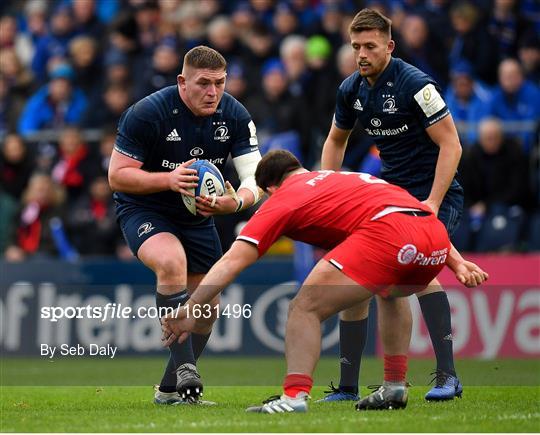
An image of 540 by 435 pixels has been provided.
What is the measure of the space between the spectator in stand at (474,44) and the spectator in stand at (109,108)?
475 cm

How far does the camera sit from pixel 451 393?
9.27 metres

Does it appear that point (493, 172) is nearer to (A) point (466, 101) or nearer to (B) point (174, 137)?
(A) point (466, 101)

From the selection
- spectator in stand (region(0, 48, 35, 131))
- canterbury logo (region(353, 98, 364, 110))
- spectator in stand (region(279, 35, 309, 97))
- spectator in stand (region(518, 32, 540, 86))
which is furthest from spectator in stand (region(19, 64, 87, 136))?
canterbury logo (region(353, 98, 364, 110))

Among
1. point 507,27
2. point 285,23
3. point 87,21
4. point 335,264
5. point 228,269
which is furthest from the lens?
point 87,21

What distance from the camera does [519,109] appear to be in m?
16.3

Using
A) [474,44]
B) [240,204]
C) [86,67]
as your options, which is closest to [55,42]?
[86,67]

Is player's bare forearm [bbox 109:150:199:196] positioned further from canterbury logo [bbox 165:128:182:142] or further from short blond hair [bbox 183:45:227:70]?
short blond hair [bbox 183:45:227:70]

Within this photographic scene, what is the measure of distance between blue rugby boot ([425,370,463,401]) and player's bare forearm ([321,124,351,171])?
1901mm

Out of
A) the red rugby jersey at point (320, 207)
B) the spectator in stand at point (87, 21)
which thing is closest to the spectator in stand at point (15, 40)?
the spectator in stand at point (87, 21)

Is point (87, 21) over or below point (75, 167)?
over

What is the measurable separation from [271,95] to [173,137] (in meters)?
7.23

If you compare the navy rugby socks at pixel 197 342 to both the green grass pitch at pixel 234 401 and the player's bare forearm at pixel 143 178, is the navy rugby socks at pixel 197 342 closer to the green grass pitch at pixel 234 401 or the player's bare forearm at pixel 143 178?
the green grass pitch at pixel 234 401

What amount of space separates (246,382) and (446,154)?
11.6ft

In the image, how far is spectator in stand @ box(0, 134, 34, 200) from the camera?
711 inches
